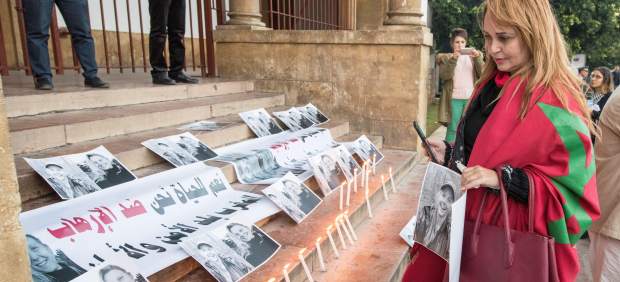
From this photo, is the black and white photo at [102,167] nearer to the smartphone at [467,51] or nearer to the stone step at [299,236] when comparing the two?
the stone step at [299,236]

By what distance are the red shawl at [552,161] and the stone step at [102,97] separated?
10.9 feet

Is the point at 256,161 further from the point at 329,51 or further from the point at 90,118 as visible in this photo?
the point at 329,51

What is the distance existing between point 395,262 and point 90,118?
8.30 ft

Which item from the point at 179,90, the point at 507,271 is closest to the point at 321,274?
the point at 507,271

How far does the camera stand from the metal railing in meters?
5.81

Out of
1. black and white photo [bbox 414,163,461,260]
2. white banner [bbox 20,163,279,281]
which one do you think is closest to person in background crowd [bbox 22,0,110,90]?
white banner [bbox 20,163,279,281]

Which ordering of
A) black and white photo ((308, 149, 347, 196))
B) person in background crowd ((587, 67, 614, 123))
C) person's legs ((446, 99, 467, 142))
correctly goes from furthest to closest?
1. person's legs ((446, 99, 467, 142))
2. person in background crowd ((587, 67, 614, 123))
3. black and white photo ((308, 149, 347, 196))

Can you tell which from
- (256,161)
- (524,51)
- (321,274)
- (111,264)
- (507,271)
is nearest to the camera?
(507,271)

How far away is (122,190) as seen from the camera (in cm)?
280

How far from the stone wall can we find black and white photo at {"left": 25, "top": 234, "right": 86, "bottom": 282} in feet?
14.3

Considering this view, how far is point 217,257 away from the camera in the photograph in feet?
7.36

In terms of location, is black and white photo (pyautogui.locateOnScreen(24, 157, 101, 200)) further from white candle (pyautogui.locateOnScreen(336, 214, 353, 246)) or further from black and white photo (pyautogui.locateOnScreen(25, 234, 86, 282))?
white candle (pyautogui.locateOnScreen(336, 214, 353, 246))

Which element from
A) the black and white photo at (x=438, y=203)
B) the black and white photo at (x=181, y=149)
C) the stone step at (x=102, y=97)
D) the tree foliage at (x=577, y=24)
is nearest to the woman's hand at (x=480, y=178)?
the black and white photo at (x=438, y=203)

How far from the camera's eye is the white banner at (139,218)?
2.10 metres
